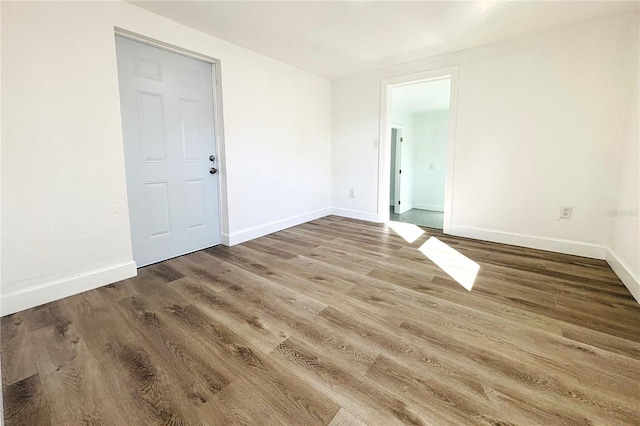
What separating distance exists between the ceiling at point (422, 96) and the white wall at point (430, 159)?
0.92 ft

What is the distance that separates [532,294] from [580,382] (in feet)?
3.15

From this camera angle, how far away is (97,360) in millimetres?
1518

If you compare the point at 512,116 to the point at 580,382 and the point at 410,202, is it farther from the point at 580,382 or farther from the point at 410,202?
the point at 410,202

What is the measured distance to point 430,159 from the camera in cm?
666

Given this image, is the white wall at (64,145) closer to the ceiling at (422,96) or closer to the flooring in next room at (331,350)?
the flooring in next room at (331,350)

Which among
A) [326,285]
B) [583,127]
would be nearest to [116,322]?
[326,285]

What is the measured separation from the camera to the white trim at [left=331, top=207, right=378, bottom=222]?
4645 millimetres

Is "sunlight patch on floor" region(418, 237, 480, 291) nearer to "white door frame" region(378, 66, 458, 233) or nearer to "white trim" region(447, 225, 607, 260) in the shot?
"white trim" region(447, 225, 607, 260)

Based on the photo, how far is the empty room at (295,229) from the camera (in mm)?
1342

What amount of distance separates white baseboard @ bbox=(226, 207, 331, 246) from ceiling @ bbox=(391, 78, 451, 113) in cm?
226

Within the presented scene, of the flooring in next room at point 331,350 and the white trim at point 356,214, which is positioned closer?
the flooring in next room at point 331,350

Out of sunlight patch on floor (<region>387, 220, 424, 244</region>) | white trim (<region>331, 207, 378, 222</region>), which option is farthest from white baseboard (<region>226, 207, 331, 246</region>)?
sunlight patch on floor (<region>387, 220, 424, 244</region>)

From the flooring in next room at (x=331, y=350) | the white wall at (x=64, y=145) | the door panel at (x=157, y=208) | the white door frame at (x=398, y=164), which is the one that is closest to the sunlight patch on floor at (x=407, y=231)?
the flooring in next room at (x=331, y=350)

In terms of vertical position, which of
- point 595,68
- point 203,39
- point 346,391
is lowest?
point 346,391
